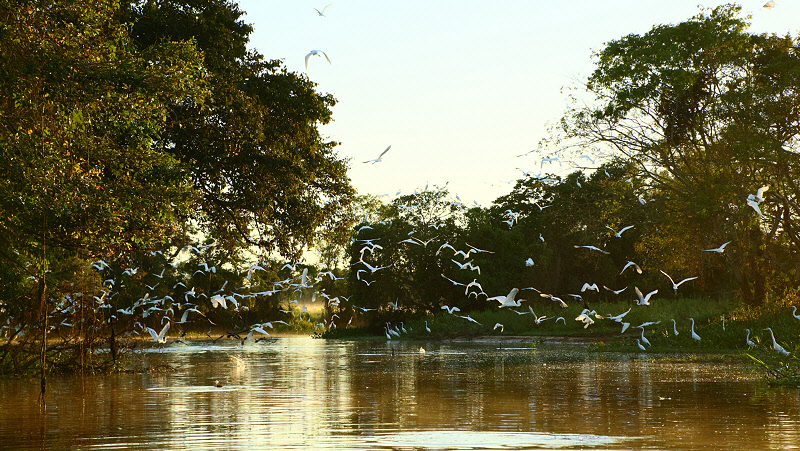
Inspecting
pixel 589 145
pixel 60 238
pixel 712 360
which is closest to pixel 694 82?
pixel 589 145

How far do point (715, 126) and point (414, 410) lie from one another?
26.4 metres

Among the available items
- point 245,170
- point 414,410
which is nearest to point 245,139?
point 245,170

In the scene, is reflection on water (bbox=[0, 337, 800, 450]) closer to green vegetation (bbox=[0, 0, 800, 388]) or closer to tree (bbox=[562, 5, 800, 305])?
green vegetation (bbox=[0, 0, 800, 388])

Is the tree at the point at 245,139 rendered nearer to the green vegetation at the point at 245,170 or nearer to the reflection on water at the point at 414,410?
the green vegetation at the point at 245,170

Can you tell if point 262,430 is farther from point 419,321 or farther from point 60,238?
point 419,321

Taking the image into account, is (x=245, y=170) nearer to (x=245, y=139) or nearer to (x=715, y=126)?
(x=245, y=139)

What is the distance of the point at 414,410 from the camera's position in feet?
47.4

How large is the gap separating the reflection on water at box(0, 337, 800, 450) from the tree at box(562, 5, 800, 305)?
12150mm

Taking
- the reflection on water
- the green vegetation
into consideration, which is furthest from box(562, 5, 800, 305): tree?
the reflection on water

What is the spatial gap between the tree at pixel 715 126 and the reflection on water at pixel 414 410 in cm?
1215

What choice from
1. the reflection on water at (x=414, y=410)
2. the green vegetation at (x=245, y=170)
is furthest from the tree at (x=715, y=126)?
the reflection on water at (x=414, y=410)

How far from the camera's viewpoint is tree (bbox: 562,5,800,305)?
106 ft

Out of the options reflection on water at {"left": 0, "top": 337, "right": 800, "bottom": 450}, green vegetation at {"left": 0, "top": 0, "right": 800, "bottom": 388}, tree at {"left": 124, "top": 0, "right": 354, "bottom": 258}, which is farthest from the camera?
tree at {"left": 124, "top": 0, "right": 354, "bottom": 258}

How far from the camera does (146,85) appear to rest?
15.5m
